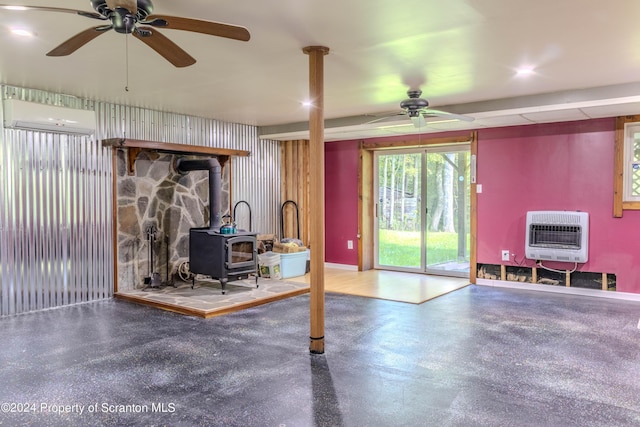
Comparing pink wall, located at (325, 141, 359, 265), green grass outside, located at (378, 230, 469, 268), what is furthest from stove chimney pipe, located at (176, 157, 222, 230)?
green grass outside, located at (378, 230, 469, 268)

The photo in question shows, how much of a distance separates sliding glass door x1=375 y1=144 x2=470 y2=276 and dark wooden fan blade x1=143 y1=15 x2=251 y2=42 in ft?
18.0

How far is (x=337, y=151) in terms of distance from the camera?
27.9ft

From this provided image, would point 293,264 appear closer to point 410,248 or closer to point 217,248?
point 217,248

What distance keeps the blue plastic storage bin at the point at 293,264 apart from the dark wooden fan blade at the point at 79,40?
15.3 feet

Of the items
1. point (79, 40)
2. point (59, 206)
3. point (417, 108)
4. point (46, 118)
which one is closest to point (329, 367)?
point (79, 40)

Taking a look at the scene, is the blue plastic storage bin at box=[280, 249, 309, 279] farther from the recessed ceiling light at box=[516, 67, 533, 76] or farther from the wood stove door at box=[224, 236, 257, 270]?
the recessed ceiling light at box=[516, 67, 533, 76]

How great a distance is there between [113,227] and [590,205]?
6.20 meters

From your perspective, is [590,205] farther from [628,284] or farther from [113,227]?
[113,227]

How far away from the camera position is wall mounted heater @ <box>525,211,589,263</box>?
6016 mm

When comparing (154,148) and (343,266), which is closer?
(154,148)

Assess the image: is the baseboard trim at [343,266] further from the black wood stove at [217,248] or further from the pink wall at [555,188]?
the black wood stove at [217,248]

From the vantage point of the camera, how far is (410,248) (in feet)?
26.2

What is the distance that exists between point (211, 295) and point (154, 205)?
1.55 meters

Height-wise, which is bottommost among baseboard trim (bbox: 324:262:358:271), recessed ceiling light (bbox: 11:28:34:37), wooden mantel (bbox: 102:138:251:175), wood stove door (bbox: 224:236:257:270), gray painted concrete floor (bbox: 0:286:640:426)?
gray painted concrete floor (bbox: 0:286:640:426)
